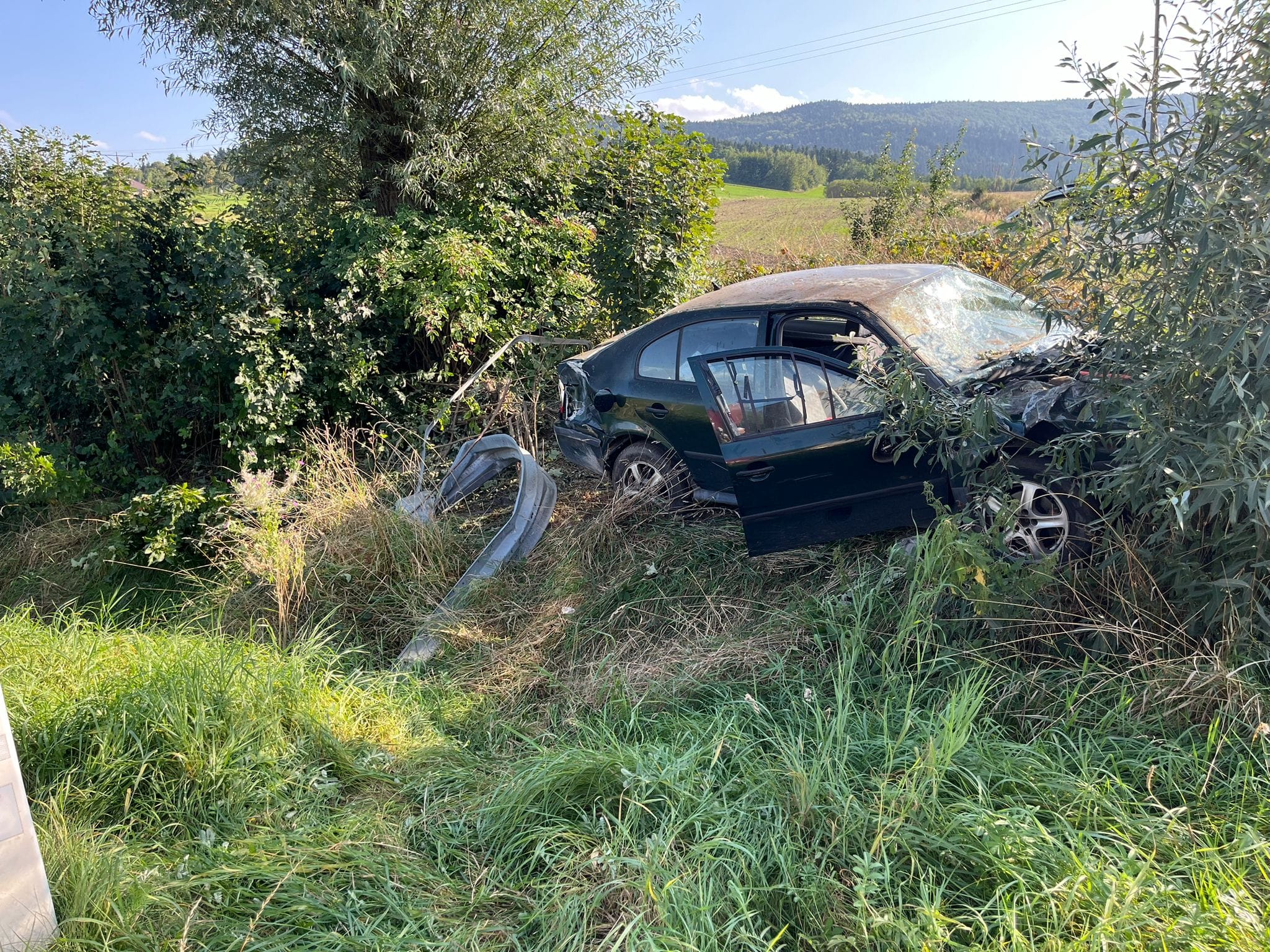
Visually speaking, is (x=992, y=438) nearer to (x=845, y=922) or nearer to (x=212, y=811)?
(x=845, y=922)

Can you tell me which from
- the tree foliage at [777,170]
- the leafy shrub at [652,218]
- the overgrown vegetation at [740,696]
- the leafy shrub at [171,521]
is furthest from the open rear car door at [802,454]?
the tree foliage at [777,170]

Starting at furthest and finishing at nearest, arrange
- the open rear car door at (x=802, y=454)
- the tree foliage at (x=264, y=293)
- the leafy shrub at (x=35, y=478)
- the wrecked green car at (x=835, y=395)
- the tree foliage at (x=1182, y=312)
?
1. the tree foliage at (x=264, y=293)
2. the leafy shrub at (x=35, y=478)
3. the open rear car door at (x=802, y=454)
4. the wrecked green car at (x=835, y=395)
5. the tree foliage at (x=1182, y=312)

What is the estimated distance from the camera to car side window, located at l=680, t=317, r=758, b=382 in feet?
15.8

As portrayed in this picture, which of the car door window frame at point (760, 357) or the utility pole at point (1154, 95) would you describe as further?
the car door window frame at point (760, 357)

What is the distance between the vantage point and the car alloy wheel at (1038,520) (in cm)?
359

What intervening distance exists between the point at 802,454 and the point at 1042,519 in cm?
117

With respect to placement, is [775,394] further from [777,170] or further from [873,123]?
[873,123]

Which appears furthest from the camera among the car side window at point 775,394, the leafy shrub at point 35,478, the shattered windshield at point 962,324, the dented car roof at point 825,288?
the leafy shrub at point 35,478

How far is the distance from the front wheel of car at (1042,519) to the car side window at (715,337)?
177 centimetres

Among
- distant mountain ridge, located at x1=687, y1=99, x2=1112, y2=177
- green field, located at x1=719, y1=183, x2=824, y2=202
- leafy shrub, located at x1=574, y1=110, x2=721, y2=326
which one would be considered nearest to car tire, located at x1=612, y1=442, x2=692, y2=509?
leafy shrub, located at x1=574, y1=110, x2=721, y2=326

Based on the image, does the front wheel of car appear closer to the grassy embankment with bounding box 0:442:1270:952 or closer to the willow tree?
the grassy embankment with bounding box 0:442:1270:952

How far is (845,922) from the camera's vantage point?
220 cm

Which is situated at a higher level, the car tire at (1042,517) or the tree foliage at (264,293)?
the tree foliage at (264,293)

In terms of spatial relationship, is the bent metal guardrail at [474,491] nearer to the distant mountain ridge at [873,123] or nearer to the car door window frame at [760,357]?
the car door window frame at [760,357]
